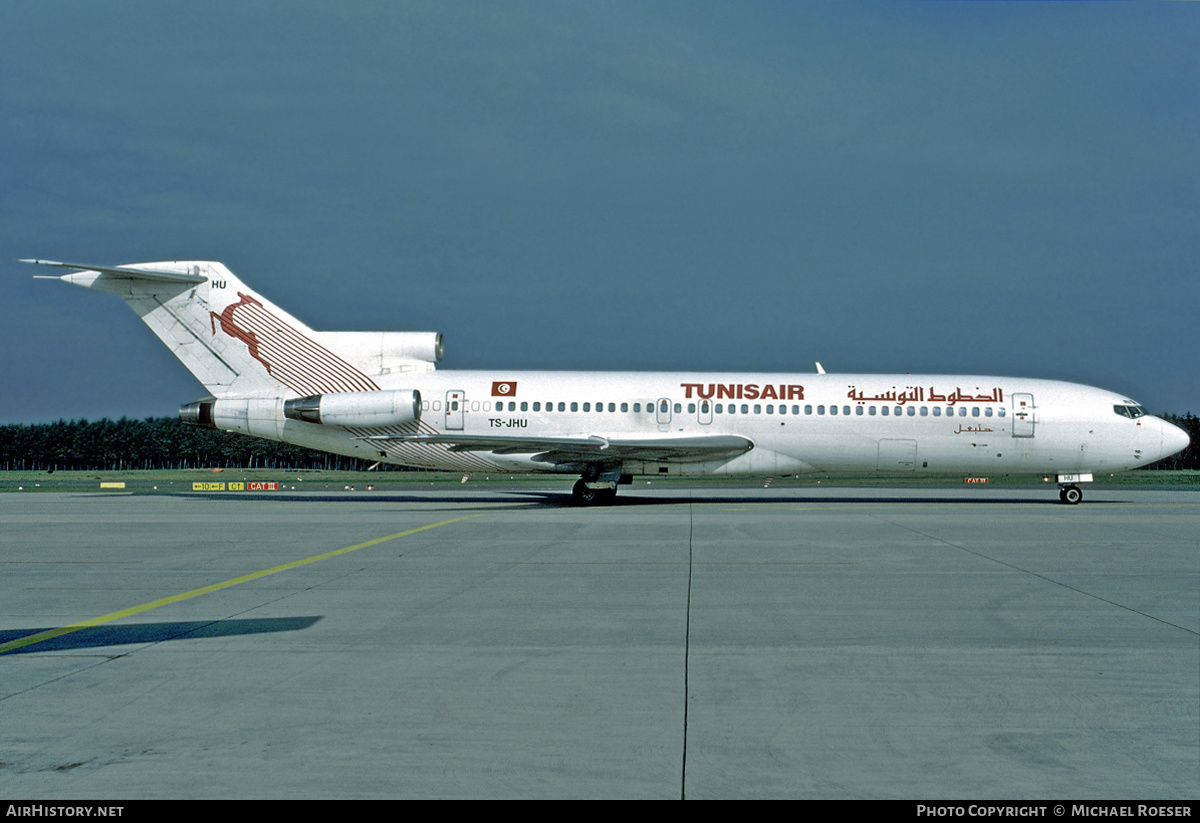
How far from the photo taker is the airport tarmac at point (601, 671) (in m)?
4.33

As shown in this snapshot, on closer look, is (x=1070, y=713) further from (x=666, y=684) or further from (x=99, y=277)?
(x=99, y=277)

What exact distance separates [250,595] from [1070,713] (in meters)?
7.72

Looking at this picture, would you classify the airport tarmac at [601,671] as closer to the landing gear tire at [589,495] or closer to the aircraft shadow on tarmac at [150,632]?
the aircraft shadow on tarmac at [150,632]

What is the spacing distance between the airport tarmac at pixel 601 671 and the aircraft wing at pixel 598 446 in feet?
29.0

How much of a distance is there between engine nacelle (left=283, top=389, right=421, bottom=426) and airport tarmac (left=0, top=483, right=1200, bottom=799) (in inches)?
419

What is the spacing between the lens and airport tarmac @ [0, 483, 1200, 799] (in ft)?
14.2

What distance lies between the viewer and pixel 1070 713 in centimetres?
526

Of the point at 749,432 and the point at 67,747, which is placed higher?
the point at 749,432

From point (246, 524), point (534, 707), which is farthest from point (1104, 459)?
point (534, 707)

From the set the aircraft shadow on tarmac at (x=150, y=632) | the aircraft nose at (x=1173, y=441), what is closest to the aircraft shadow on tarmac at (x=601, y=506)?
the aircraft nose at (x=1173, y=441)

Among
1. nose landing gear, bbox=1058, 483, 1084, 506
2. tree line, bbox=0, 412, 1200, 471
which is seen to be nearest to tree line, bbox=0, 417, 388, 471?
tree line, bbox=0, 412, 1200, 471

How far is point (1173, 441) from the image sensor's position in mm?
24484

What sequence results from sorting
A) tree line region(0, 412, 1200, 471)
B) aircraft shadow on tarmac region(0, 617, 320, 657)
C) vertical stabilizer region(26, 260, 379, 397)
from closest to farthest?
aircraft shadow on tarmac region(0, 617, 320, 657) → vertical stabilizer region(26, 260, 379, 397) → tree line region(0, 412, 1200, 471)

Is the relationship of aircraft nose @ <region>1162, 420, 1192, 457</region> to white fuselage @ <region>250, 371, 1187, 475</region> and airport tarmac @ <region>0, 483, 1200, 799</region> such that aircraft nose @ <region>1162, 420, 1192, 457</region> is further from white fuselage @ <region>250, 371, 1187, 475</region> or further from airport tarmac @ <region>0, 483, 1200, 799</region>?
airport tarmac @ <region>0, 483, 1200, 799</region>
